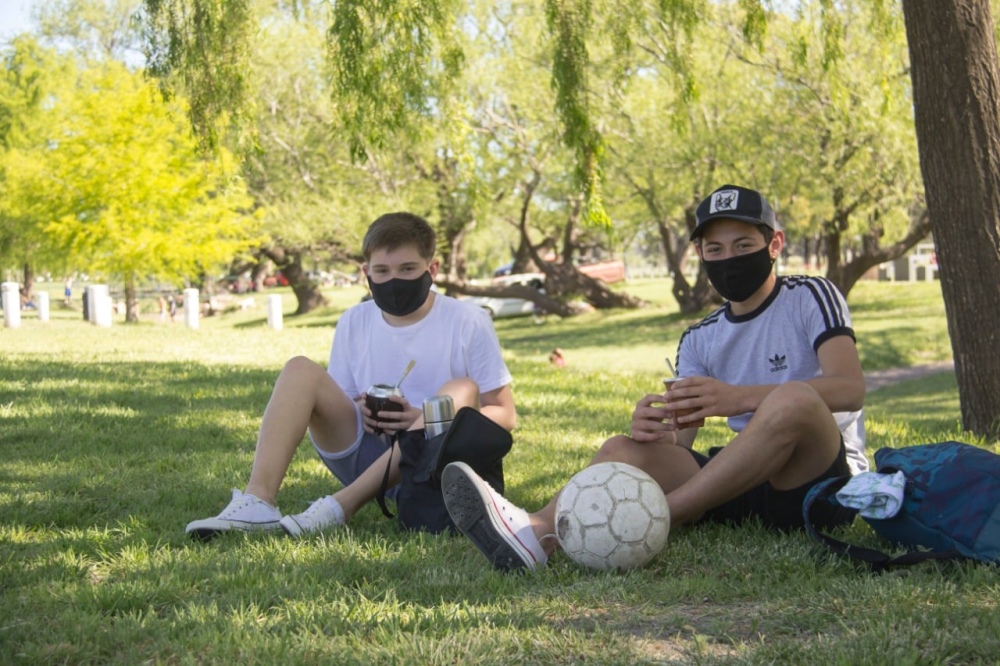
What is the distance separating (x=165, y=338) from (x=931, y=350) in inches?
624

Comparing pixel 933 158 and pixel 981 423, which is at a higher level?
pixel 933 158

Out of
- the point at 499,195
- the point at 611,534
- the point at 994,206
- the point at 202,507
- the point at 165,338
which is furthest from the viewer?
the point at 499,195

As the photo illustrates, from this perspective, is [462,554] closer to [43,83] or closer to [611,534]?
[611,534]

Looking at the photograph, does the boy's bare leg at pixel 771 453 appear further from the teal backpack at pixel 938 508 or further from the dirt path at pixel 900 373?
the dirt path at pixel 900 373

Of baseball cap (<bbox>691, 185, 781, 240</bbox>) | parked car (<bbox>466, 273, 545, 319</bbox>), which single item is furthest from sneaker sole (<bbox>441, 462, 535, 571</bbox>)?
parked car (<bbox>466, 273, 545, 319</bbox>)

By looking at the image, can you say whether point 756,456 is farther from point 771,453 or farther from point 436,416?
point 436,416

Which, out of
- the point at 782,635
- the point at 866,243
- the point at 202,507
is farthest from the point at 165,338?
the point at 866,243

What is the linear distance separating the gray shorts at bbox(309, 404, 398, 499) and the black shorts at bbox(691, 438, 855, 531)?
1.61 m

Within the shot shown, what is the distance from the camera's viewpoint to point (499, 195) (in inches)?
1320

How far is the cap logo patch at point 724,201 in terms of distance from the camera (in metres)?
4.55

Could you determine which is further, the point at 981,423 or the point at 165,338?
the point at 165,338

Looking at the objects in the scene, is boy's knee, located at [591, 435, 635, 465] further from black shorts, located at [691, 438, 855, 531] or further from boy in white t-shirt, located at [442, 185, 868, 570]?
black shorts, located at [691, 438, 855, 531]

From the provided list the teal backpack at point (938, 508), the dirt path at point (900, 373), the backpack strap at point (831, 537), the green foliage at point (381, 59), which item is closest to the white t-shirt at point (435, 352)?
the backpack strap at point (831, 537)

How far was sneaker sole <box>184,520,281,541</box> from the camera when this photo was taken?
4555 mm
